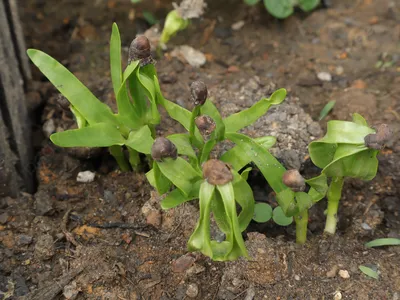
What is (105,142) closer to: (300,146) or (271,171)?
(271,171)

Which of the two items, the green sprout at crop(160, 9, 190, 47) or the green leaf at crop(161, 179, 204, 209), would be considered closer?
the green leaf at crop(161, 179, 204, 209)

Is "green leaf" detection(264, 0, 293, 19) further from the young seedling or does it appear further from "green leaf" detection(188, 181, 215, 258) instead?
"green leaf" detection(188, 181, 215, 258)

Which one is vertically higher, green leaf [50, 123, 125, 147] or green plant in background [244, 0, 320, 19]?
green leaf [50, 123, 125, 147]

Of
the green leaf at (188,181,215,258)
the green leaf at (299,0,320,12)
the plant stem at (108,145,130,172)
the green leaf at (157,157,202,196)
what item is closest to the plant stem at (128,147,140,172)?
the plant stem at (108,145,130,172)

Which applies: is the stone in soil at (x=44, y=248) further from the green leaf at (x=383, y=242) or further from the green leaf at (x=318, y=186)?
the green leaf at (x=383, y=242)

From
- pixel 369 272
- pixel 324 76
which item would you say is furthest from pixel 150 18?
pixel 369 272

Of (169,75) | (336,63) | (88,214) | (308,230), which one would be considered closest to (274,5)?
(336,63)

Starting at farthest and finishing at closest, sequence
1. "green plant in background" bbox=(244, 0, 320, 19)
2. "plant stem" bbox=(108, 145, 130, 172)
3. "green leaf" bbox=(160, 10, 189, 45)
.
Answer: "green plant in background" bbox=(244, 0, 320, 19)
"green leaf" bbox=(160, 10, 189, 45)
"plant stem" bbox=(108, 145, 130, 172)

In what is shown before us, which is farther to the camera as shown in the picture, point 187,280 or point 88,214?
point 88,214
